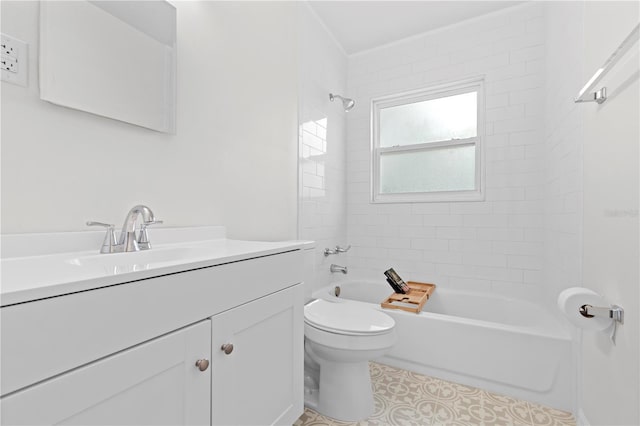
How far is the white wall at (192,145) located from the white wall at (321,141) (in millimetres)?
136

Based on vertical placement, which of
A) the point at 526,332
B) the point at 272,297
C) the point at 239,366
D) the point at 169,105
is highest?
the point at 169,105

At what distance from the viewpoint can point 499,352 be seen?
5.59 ft

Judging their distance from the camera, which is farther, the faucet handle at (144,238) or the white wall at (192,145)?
the faucet handle at (144,238)

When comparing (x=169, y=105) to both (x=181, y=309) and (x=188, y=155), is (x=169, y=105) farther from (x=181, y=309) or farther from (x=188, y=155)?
(x=181, y=309)

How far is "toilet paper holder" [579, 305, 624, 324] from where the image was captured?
100cm

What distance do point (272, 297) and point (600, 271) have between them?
1.27 meters

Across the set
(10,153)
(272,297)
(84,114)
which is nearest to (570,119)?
(272,297)

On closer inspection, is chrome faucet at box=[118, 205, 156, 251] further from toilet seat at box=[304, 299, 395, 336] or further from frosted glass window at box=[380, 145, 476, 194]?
frosted glass window at box=[380, 145, 476, 194]

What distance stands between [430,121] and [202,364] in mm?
2540

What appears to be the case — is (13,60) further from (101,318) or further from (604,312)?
(604,312)

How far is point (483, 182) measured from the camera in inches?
93.1

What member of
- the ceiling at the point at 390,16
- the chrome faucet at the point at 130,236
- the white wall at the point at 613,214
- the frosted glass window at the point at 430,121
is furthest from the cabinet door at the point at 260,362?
the ceiling at the point at 390,16

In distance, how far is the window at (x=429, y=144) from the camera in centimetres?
245

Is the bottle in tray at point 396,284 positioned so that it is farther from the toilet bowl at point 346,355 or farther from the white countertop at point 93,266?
the white countertop at point 93,266
